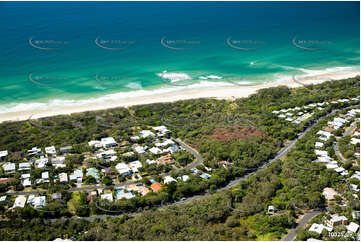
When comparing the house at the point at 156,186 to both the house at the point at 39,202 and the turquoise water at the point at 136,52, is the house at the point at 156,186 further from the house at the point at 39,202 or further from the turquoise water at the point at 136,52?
the turquoise water at the point at 136,52

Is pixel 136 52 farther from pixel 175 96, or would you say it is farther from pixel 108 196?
pixel 108 196

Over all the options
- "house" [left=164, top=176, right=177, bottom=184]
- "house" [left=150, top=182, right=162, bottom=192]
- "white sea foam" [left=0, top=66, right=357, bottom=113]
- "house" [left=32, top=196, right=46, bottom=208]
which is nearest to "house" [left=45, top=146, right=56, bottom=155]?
"house" [left=32, top=196, right=46, bottom=208]

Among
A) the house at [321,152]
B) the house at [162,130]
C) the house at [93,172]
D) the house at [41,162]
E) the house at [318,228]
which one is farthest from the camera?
the house at [162,130]

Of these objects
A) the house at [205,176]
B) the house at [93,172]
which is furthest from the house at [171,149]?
the house at [93,172]

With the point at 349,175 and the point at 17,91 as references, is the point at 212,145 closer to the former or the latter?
the point at 349,175

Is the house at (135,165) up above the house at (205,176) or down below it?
above

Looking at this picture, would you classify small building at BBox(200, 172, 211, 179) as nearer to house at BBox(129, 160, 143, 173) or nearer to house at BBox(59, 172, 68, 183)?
house at BBox(129, 160, 143, 173)
